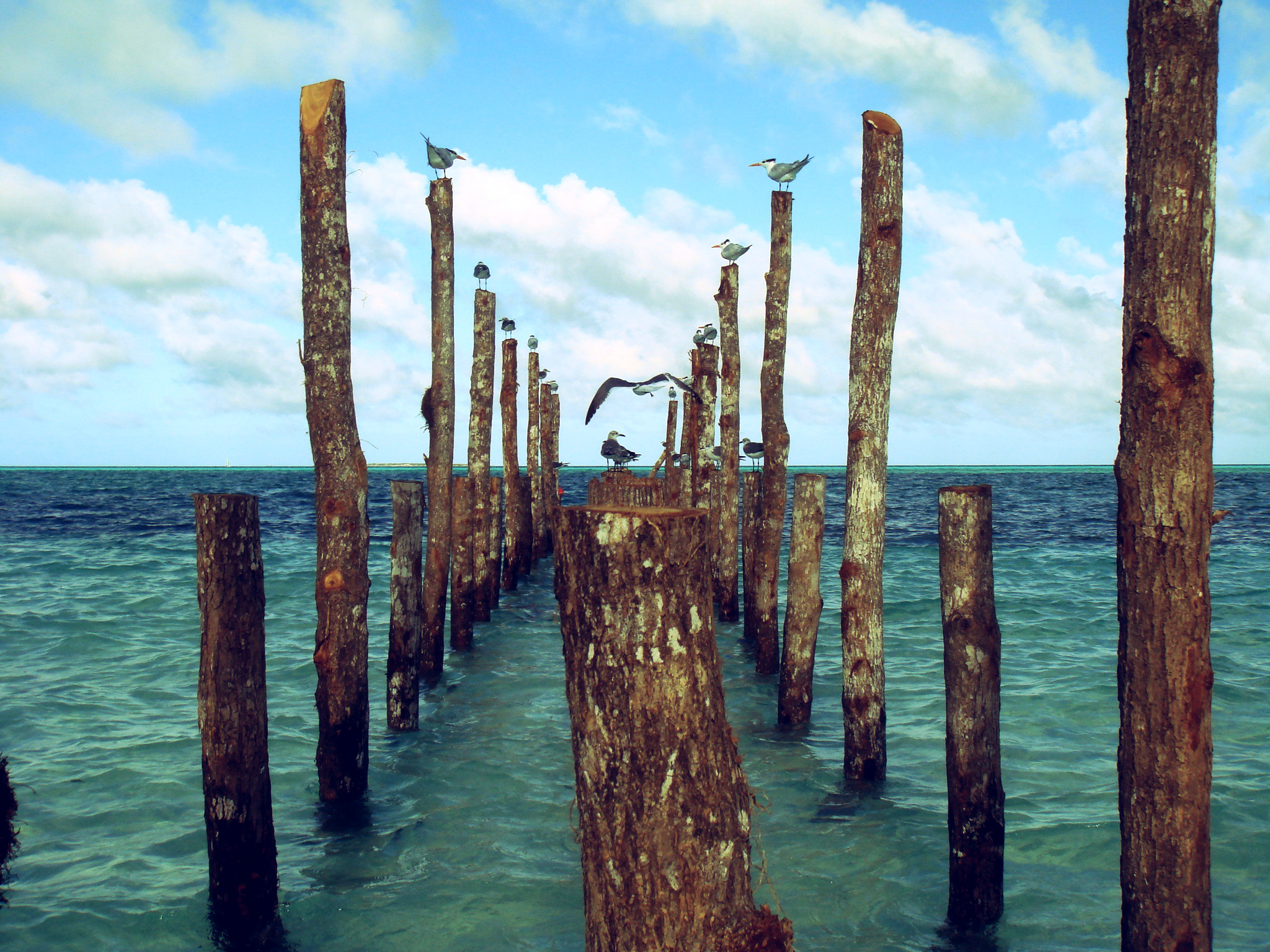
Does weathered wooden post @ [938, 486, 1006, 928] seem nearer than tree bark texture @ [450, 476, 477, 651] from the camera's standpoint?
Yes

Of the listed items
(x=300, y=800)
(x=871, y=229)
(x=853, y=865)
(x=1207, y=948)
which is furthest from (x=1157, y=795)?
(x=300, y=800)

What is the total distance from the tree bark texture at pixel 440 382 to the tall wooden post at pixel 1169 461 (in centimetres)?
589

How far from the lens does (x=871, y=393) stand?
5219 millimetres

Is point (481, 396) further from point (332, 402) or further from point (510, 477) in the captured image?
point (332, 402)

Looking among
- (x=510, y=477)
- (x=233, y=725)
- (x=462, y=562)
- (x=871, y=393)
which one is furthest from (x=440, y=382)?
(x=510, y=477)

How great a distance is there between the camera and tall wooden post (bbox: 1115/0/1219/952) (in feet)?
8.95

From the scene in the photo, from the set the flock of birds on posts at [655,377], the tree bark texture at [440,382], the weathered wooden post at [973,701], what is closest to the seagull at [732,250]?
the flock of birds on posts at [655,377]

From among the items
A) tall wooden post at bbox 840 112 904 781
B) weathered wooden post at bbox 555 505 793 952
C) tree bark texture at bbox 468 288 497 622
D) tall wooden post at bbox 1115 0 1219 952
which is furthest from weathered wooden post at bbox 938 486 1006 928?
tree bark texture at bbox 468 288 497 622

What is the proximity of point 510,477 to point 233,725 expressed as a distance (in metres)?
11.4

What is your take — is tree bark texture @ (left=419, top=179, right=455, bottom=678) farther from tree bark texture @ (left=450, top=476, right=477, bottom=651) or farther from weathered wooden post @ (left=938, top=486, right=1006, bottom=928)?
weathered wooden post @ (left=938, top=486, right=1006, bottom=928)

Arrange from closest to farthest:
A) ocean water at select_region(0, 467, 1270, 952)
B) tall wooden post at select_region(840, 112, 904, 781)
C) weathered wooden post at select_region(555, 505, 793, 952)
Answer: weathered wooden post at select_region(555, 505, 793, 952)
ocean water at select_region(0, 467, 1270, 952)
tall wooden post at select_region(840, 112, 904, 781)

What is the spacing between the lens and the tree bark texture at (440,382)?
7.83 metres

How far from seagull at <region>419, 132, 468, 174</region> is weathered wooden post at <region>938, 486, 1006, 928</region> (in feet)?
20.3

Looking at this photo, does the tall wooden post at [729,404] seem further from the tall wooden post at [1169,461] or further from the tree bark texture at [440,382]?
the tall wooden post at [1169,461]
